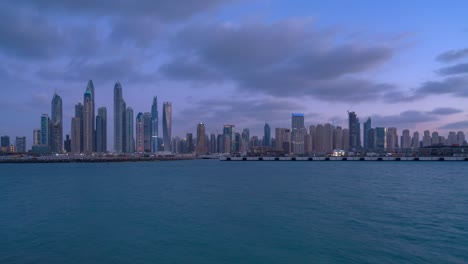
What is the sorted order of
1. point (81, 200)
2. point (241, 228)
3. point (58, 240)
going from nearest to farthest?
1. point (58, 240)
2. point (241, 228)
3. point (81, 200)

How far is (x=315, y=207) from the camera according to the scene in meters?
27.3

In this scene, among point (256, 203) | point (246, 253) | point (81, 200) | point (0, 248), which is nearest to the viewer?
point (246, 253)

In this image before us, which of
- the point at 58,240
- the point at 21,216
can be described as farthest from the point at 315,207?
the point at 21,216

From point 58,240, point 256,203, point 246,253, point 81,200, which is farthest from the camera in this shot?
point 81,200

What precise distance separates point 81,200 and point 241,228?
71.4 feet

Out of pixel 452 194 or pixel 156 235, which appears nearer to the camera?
pixel 156 235

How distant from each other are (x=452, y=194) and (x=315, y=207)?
62.4 feet

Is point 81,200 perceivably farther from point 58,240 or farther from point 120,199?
point 58,240

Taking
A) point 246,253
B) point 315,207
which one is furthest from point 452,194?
point 246,253

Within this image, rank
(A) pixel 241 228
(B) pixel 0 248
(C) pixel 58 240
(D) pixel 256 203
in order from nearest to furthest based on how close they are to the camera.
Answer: (B) pixel 0 248 → (C) pixel 58 240 → (A) pixel 241 228 → (D) pixel 256 203

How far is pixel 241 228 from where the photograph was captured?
20.5 meters

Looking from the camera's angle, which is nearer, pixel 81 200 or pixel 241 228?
pixel 241 228

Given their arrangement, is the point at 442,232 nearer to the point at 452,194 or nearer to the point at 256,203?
the point at 256,203

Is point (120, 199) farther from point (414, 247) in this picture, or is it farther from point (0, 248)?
point (414, 247)
